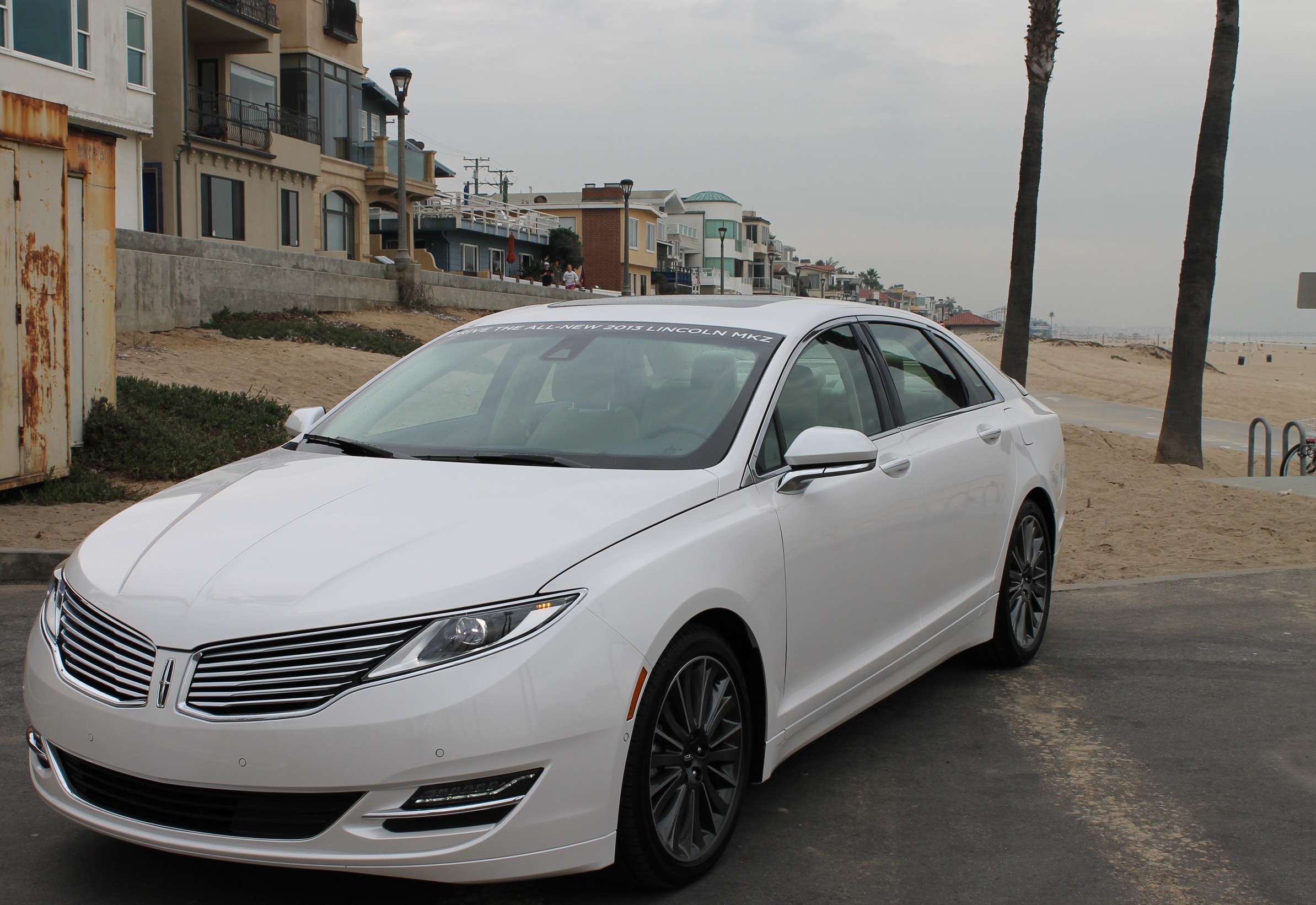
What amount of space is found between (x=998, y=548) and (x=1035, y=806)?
1.51 metres

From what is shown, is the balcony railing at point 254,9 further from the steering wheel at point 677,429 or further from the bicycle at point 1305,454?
the steering wheel at point 677,429

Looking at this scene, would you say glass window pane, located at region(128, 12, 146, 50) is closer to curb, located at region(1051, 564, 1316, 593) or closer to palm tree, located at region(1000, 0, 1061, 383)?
palm tree, located at region(1000, 0, 1061, 383)

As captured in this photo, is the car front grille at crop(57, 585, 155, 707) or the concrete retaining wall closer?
the car front grille at crop(57, 585, 155, 707)

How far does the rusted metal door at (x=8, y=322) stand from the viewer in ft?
27.8

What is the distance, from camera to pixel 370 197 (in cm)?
4022

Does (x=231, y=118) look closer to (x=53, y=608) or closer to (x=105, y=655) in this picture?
(x=53, y=608)

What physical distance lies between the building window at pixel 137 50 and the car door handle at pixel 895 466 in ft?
86.8

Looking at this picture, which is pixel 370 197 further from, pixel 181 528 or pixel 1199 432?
pixel 181 528

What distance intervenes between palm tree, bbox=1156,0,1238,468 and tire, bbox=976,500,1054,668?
34.3ft

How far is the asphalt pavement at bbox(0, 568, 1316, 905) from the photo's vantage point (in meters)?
3.47

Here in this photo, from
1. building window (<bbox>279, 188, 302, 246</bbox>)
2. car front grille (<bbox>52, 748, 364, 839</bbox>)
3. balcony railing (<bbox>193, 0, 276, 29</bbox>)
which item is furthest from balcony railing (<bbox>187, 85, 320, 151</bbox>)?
car front grille (<bbox>52, 748, 364, 839</bbox>)

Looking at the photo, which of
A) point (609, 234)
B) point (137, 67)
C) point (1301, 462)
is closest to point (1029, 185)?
point (1301, 462)

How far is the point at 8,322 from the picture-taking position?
28.1 feet

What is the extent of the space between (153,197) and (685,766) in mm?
30263
